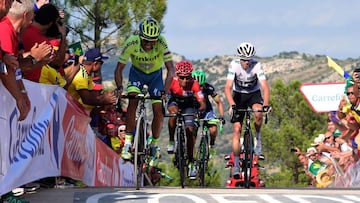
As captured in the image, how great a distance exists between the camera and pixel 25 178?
28.8 feet

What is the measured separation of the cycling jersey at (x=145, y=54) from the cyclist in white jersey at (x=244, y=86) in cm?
117

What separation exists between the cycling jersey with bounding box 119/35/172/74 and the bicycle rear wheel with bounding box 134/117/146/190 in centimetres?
183

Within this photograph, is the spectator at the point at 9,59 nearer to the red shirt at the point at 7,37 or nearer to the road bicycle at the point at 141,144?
the red shirt at the point at 7,37

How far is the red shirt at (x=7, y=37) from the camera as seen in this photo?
24.1 feet

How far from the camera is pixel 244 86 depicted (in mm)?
13578

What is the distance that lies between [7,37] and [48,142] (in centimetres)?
284

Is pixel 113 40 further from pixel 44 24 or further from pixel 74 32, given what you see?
pixel 44 24

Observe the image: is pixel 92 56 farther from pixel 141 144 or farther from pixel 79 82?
pixel 141 144

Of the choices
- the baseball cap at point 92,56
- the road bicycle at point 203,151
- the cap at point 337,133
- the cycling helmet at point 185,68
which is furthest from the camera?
the cap at point 337,133

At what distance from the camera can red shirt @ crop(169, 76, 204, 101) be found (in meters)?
14.5

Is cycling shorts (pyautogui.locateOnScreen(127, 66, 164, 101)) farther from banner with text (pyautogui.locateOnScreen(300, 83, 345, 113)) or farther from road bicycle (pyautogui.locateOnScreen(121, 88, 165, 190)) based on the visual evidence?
banner with text (pyautogui.locateOnScreen(300, 83, 345, 113))

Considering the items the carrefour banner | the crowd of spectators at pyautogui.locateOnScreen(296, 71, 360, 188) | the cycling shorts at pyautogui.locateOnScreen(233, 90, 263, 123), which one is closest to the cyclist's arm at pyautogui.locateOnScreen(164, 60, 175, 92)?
the cycling shorts at pyautogui.locateOnScreen(233, 90, 263, 123)

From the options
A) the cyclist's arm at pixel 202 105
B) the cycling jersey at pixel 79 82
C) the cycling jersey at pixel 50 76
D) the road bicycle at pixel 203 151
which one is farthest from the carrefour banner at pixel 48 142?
the cyclist's arm at pixel 202 105

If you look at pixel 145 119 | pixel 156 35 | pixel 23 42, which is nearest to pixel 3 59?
pixel 23 42
